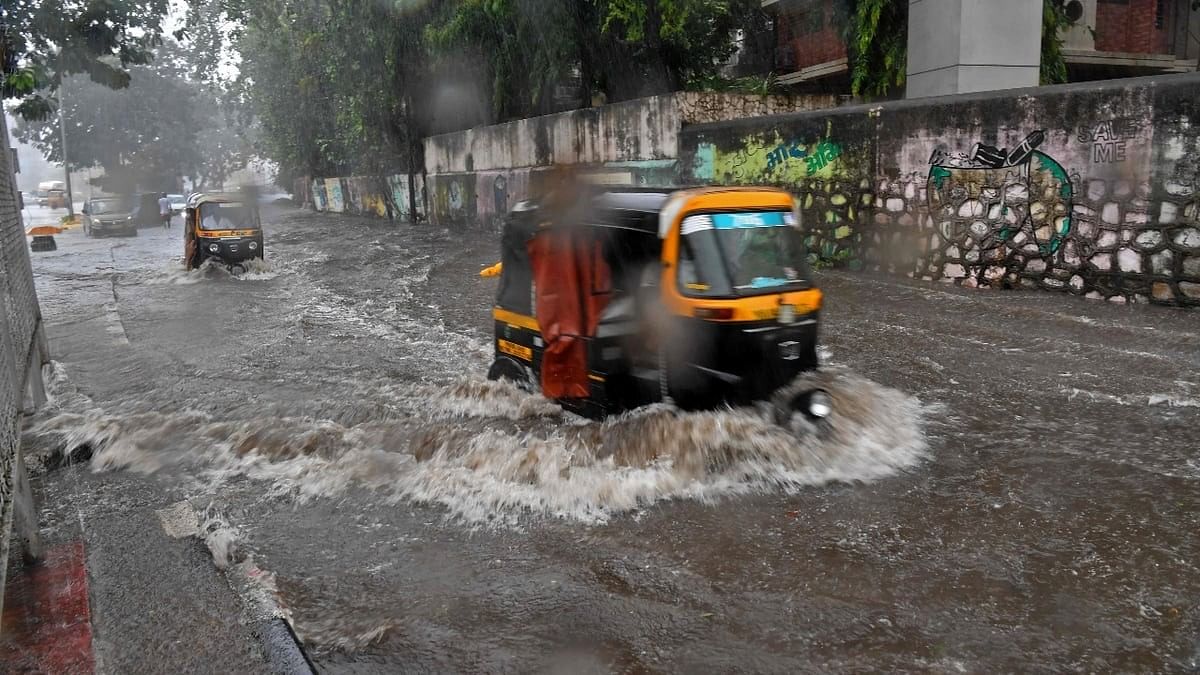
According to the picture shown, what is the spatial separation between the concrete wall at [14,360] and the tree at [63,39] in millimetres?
2553

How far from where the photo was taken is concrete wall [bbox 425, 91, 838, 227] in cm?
1802

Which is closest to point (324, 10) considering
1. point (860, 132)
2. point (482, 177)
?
point (482, 177)

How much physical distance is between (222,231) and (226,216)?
0.38 metres

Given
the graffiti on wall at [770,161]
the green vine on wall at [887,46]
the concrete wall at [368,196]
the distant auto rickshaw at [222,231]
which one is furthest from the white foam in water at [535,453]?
the concrete wall at [368,196]

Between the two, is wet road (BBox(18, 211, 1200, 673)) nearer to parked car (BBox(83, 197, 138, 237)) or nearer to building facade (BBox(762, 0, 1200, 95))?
building facade (BBox(762, 0, 1200, 95))

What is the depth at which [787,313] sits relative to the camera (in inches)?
248

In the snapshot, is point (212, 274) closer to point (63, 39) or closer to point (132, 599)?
point (63, 39)

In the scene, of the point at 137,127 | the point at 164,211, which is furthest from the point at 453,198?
the point at 137,127

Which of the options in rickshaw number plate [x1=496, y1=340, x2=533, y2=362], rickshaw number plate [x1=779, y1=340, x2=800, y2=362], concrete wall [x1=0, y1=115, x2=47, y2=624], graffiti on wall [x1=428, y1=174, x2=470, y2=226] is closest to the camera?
concrete wall [x1=0, y1=115, x2=47, y2=624]

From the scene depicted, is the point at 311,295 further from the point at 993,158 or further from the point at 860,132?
the point at 993,158

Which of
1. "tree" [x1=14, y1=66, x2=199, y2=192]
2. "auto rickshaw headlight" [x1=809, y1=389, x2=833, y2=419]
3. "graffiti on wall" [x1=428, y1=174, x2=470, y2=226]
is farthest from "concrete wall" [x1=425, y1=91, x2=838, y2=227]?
"tree" [x1=14, y1=66, x2=199, y2=192]

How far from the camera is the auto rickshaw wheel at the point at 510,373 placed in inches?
306

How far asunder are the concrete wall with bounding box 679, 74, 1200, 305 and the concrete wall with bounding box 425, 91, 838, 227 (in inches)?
91.3

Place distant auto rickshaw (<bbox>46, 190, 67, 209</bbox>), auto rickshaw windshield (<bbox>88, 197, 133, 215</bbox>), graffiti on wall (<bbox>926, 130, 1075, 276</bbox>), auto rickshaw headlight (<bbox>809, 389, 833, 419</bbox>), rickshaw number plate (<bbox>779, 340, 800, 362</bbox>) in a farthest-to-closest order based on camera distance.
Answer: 1. distant auto rickshaw (<bbox>46, 190, 67, 209</bbox>)
2. auto rickshaw windshield (<bbox>88, 197, 133, 215</bbox>)
3. graffiti on wall (<bbox>926, 130, 1075, 276</bbox>)
4. rickshaw number plate (<bbox>779, 340, 800, 362</bbox>)
5. auto rickshaw headlight (<bbox>809, 389, 833, 419</bbox>)
